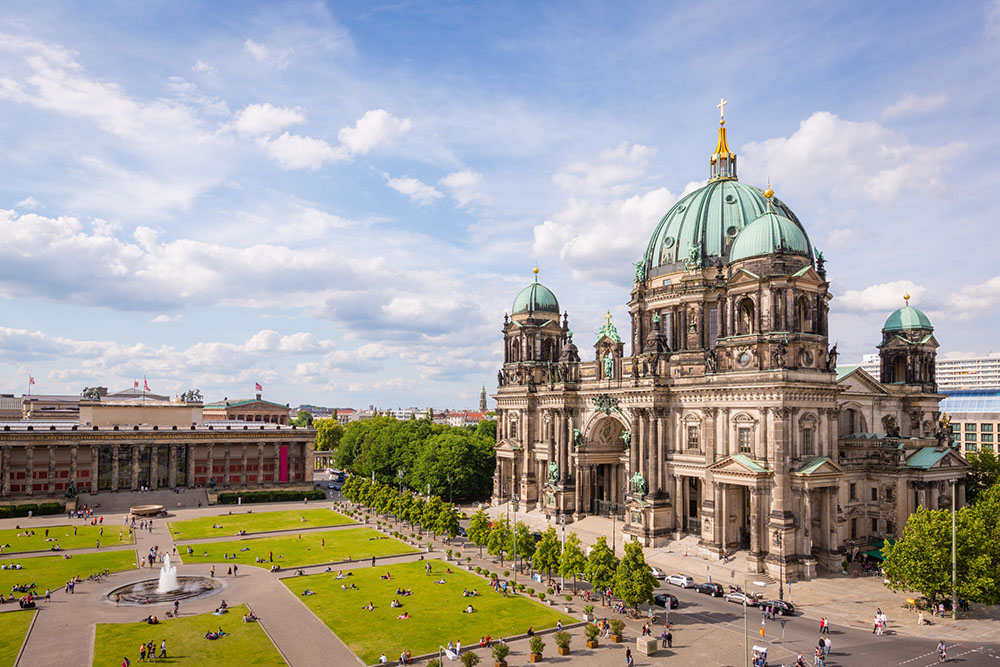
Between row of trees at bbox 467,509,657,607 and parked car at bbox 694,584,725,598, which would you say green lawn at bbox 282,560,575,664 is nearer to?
row of trees at bbox 467,509,657,607

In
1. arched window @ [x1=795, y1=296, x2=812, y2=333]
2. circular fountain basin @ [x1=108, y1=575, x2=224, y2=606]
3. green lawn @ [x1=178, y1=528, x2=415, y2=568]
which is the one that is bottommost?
green lawn @ [x1=178, y1=528, x2=415, y2=568]

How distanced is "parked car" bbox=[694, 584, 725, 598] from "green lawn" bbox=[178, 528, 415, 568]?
32.9 metres

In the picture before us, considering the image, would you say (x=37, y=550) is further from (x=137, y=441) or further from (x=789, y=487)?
(x=789, y=487)

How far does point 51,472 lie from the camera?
4717 inches

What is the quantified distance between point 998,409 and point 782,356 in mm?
112237

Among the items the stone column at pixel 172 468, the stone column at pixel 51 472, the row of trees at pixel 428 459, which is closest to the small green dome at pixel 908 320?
the row of trees at pixel 428 459

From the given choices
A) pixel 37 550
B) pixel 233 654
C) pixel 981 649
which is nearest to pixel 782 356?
pixel 981 649

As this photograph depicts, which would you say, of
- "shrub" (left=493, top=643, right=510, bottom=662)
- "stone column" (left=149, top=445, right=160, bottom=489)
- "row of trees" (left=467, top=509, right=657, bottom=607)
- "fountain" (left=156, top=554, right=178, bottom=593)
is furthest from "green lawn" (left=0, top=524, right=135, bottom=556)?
"shrub" (left=493, top=643, right=510, bottom=662)

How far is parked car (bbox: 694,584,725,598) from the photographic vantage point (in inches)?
2500

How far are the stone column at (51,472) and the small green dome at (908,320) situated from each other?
13122cm

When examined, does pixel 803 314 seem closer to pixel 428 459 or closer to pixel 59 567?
pixel 428 459

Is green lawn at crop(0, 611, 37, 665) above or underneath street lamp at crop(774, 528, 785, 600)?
underneath

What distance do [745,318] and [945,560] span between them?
3080 cm

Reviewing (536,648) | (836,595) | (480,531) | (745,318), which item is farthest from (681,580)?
(745,318)
